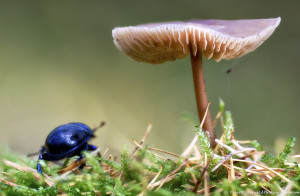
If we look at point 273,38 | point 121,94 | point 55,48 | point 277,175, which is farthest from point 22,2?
point 277,175

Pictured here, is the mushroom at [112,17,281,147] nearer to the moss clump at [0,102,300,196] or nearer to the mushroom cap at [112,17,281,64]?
the mushroom cap at [112,17,281,64]

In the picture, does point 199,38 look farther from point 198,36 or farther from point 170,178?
point 170,178

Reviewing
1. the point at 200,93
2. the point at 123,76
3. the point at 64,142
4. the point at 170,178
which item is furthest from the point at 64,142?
the point at 123,76

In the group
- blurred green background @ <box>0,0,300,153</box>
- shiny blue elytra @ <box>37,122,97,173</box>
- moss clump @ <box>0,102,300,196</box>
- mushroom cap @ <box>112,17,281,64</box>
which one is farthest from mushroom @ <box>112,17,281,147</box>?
blurred green background @ <box>0,0,300,153</box>

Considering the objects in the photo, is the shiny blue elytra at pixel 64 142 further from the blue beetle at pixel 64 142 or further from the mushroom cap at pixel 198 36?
the mushroom cap at pixel 198 36

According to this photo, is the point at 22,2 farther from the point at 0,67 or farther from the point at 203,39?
the point at 203,39
